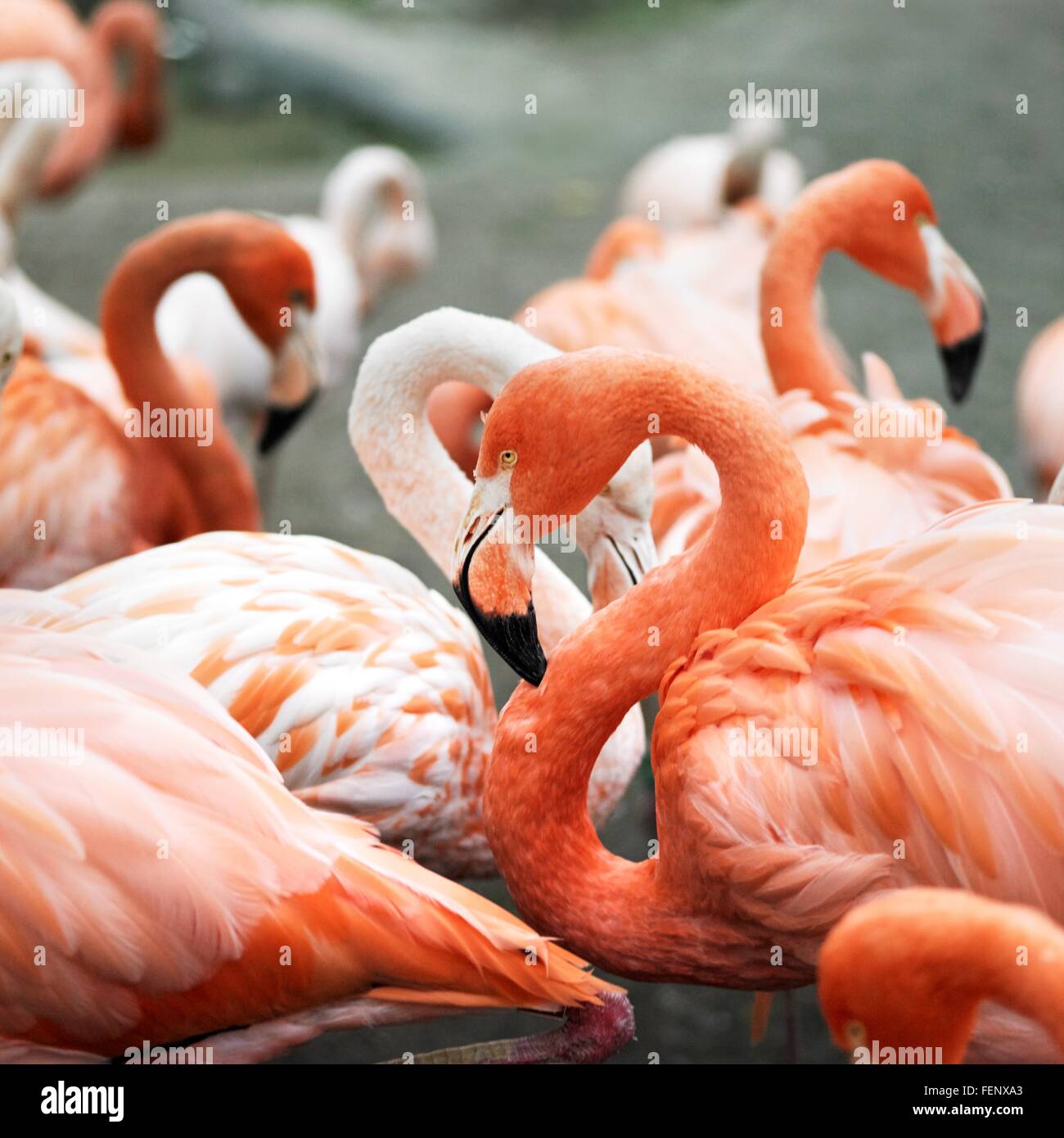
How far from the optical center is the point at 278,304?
3.19 metres

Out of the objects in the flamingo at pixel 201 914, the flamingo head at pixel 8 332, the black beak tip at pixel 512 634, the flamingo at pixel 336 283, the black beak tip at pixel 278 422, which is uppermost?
the flamingo at pixel 336 283

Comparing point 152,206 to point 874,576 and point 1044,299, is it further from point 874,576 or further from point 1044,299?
point 874,576

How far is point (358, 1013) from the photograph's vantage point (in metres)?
1.87

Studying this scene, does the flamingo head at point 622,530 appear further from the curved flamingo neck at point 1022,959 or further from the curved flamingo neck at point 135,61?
the curved flamingo neck at point 135,61

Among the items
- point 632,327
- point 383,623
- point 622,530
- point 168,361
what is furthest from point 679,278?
point 383,623

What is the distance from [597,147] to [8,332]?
219 inches

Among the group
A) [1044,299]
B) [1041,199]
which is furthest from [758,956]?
[1041,199]

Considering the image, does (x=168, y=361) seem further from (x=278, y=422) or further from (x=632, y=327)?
(x=632, y=327)

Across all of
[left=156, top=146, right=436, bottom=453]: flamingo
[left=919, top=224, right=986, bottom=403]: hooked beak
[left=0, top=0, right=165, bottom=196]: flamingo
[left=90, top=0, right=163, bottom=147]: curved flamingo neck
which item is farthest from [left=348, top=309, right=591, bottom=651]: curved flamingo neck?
[left=90, top=0, right=163, bottom=147]: curved flamingo neck

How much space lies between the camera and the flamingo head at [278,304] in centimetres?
312

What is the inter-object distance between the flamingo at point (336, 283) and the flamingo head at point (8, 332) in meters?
1.37

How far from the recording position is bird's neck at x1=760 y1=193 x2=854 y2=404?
2973mm

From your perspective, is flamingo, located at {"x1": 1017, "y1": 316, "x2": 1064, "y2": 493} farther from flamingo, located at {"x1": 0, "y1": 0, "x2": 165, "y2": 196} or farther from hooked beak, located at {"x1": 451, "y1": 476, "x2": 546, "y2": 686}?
flamingo, located at {"x1": 0, "y1": 0, "x2": 165, "y2": 196}

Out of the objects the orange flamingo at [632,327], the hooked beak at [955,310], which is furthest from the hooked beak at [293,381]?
the hooked beak at [955,310]
